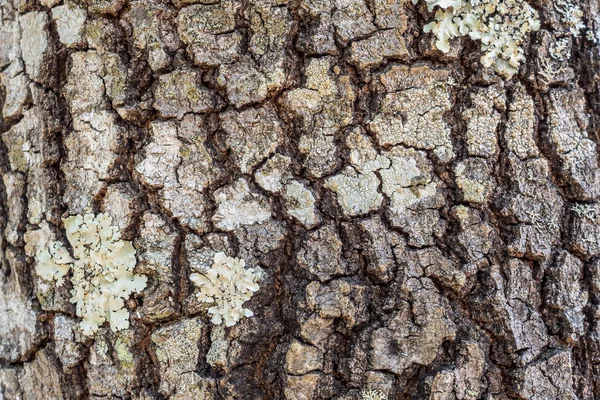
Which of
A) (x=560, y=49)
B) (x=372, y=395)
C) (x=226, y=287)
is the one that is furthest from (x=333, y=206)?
(x=560, y=49)

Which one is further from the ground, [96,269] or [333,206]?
[333,206]

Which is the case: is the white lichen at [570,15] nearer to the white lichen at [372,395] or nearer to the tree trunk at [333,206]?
the tree trunk at [333,206]

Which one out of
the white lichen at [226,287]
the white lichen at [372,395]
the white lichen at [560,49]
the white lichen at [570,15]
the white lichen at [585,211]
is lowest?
the white lichen at [372,395]

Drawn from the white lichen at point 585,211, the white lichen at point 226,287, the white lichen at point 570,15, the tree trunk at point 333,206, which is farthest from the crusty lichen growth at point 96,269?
the white lichen at point 570,15

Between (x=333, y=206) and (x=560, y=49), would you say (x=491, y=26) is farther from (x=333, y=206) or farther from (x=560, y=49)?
(x=333, y=206)

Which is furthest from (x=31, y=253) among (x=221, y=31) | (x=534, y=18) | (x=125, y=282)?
(x=534, y=18)

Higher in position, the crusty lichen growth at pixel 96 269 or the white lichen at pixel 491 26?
the white lichen at pixel 491 26

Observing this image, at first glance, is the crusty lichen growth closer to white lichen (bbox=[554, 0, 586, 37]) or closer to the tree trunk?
the tree trunk
